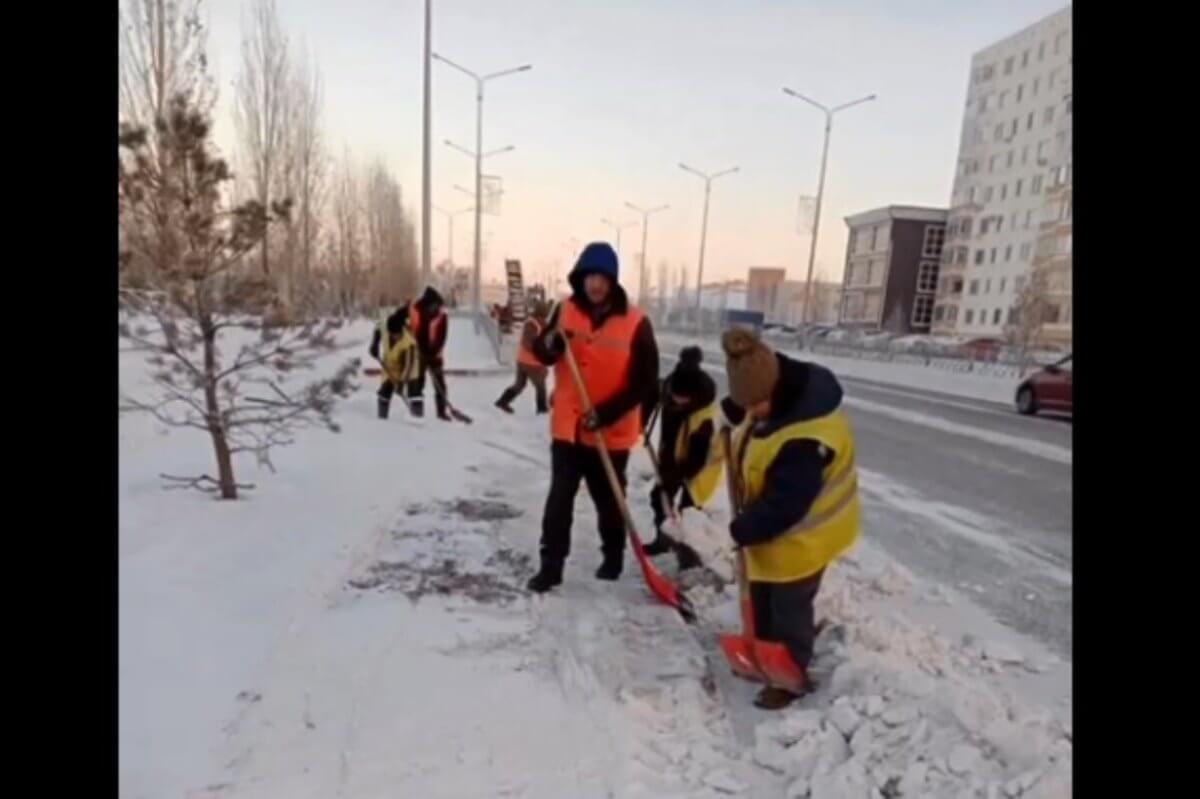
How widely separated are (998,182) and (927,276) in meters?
8.92

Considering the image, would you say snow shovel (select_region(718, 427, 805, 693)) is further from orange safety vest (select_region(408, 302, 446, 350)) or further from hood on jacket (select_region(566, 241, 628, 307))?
orange safety vest (select_region(408, 302, 446, 350))

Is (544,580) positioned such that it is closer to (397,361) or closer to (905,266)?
(397,361)

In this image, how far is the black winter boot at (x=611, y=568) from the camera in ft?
13.8

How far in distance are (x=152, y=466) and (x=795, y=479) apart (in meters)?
4.91

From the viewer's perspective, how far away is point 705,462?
4.60 m

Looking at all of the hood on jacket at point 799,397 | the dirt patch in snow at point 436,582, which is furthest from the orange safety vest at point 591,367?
the hood on jacket at point 799,397

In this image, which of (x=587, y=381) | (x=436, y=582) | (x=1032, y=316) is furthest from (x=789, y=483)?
(x=1032, y=316)

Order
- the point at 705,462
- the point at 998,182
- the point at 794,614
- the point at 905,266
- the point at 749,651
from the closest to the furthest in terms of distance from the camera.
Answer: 1. the point at 794,614
2. the point at 749,651
3. the point at 705,462
4. the point at 998,182
5. the point at 905,266

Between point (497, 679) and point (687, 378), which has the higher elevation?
point (687, 378)

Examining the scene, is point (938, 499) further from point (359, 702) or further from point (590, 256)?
point (359, 702)

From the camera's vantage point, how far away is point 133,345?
4.58m

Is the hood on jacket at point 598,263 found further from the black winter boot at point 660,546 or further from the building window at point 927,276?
the building window at point 927,276

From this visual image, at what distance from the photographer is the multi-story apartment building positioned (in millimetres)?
56781

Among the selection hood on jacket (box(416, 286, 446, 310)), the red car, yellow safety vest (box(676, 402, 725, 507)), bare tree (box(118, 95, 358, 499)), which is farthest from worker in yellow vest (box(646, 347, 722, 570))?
the red car
